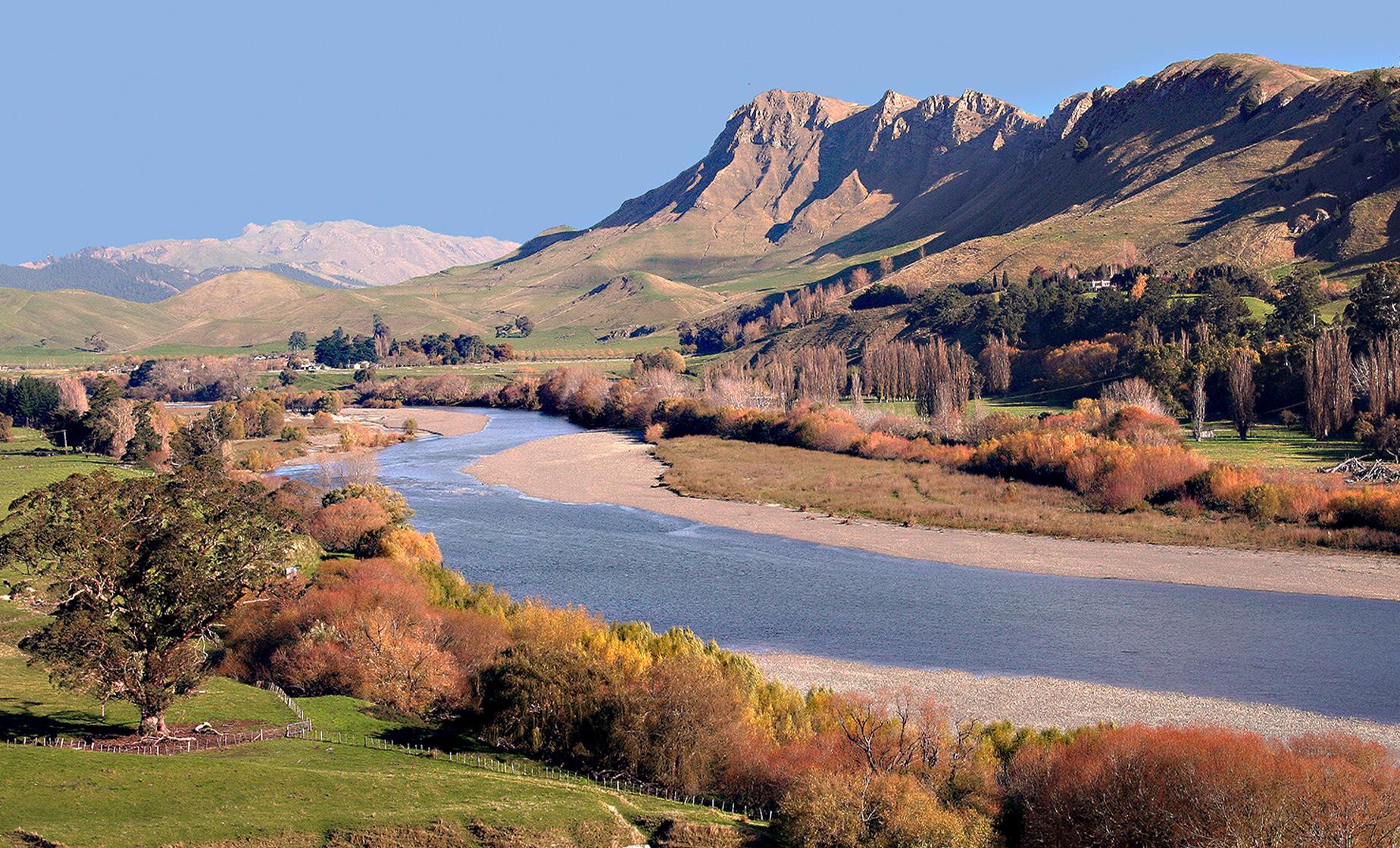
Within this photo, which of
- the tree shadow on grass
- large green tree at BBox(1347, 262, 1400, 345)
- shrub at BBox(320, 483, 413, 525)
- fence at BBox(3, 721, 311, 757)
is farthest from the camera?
large green tree at BBox(1347, 262, 1400, 345)

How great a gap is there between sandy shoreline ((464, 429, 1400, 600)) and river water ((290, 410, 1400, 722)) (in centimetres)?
155

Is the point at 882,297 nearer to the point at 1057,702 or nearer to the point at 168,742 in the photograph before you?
the point at 1057,702

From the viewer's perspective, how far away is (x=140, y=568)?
2553cm

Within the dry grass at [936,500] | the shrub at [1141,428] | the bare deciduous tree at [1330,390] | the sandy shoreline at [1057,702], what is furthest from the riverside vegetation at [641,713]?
the bare deciduous tree at [1330,390]

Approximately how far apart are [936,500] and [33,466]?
57112 mm

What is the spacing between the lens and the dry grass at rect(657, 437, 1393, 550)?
57.3 meters

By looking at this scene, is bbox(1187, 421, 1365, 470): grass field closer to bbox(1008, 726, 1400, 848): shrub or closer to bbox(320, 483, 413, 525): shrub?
bbox(320, 483, 413, 525): shrub

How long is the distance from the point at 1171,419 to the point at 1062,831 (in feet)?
203

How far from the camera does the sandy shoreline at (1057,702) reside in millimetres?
30297

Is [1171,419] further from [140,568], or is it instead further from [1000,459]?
[140,568]

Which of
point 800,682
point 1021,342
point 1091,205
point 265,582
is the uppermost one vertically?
point 1091,205

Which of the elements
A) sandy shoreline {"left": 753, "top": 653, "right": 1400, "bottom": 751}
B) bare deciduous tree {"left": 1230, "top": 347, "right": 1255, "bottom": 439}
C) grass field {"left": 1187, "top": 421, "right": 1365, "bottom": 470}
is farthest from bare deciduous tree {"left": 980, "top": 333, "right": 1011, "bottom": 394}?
sandy shoreline {"left": 753, "top": 653, "right": 1400, "bottom": 751}

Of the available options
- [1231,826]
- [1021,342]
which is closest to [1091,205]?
[1021,342]

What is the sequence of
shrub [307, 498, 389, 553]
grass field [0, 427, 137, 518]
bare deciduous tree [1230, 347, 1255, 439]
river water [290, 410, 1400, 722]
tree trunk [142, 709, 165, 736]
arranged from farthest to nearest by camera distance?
bare deciduous tree [1230, 347, 1255, 439], grass field [0, 427, 137, 518], shrub [307, 498, 389, 553], river water [290, 410, 1400, 722], tree trunk [142, 709, 165, 736]
